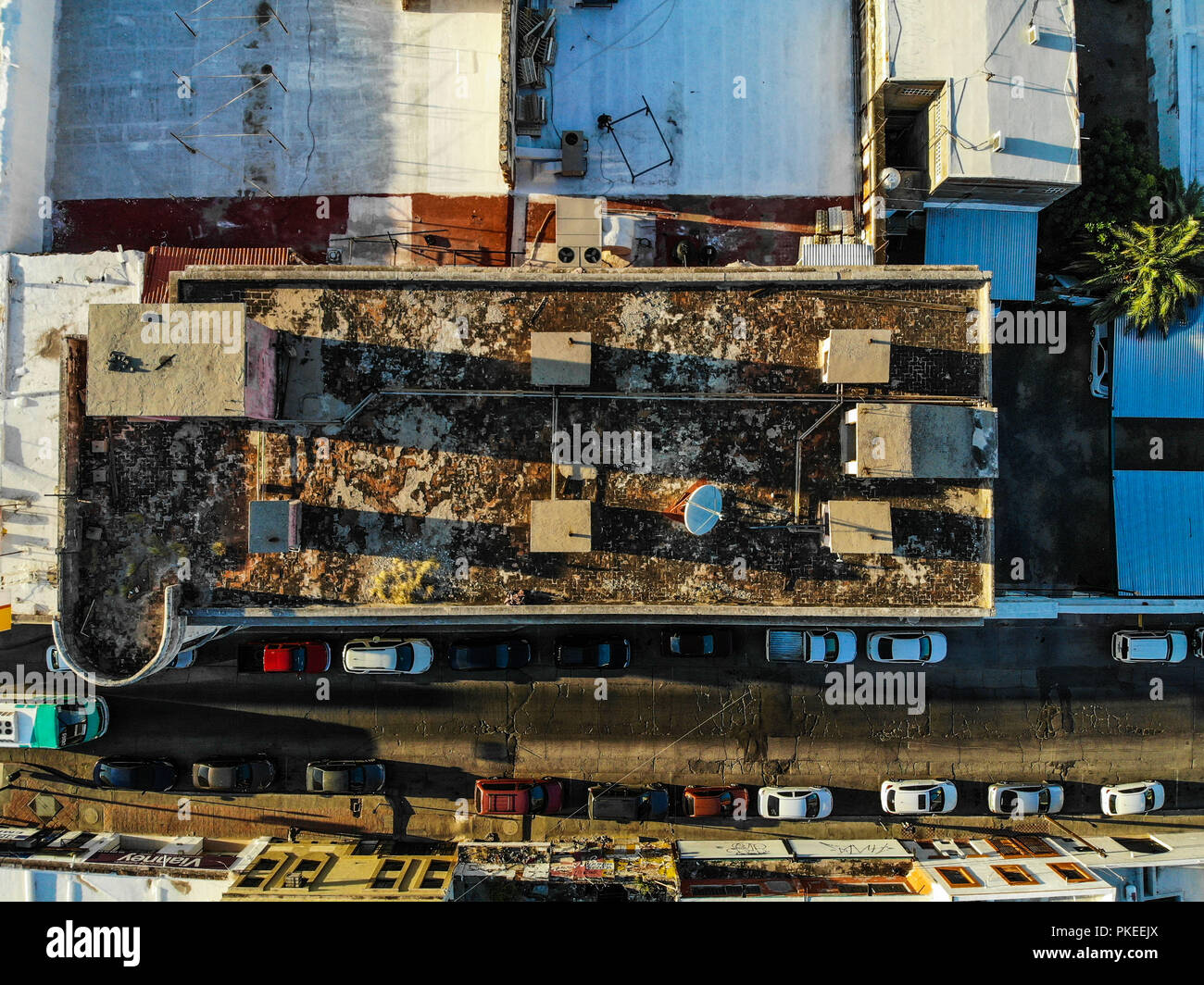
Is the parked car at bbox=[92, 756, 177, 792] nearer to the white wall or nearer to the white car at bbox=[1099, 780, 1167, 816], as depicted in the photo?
the white wall

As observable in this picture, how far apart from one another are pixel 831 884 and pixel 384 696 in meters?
22.9

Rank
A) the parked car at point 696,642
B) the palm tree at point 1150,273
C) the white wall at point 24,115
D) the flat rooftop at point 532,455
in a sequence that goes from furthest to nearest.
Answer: the parked car at point 696,642 < the palm tree at point 1150,273 < the white wall at point 24,115 < the flat rooftop at point 532,455

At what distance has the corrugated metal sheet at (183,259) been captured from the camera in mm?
29250

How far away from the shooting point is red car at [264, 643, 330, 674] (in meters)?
33.7

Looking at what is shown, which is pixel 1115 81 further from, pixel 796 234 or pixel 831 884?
pixel 831 884

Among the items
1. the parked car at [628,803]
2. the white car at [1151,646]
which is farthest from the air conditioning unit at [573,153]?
the white car at [1151,646]

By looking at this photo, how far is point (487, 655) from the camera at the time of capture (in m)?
33.9

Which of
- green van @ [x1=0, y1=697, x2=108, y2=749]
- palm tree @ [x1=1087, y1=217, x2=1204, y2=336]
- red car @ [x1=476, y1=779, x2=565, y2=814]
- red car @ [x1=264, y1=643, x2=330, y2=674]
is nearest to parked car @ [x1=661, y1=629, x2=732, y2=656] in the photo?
red car @ [x1=476, y1=779, x2=565, y2=814]

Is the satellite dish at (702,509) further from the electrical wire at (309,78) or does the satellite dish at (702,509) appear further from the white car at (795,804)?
the electrical wire at (309,78)

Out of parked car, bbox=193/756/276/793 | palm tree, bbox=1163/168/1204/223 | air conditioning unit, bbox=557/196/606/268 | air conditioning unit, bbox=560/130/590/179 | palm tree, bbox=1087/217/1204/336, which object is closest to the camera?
air conditioning unit, bbox=557/196/606/268

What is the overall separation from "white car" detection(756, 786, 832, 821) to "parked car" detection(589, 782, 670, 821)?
476cm

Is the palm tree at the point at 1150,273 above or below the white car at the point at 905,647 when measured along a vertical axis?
above

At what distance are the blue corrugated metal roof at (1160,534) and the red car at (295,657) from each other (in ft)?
123
